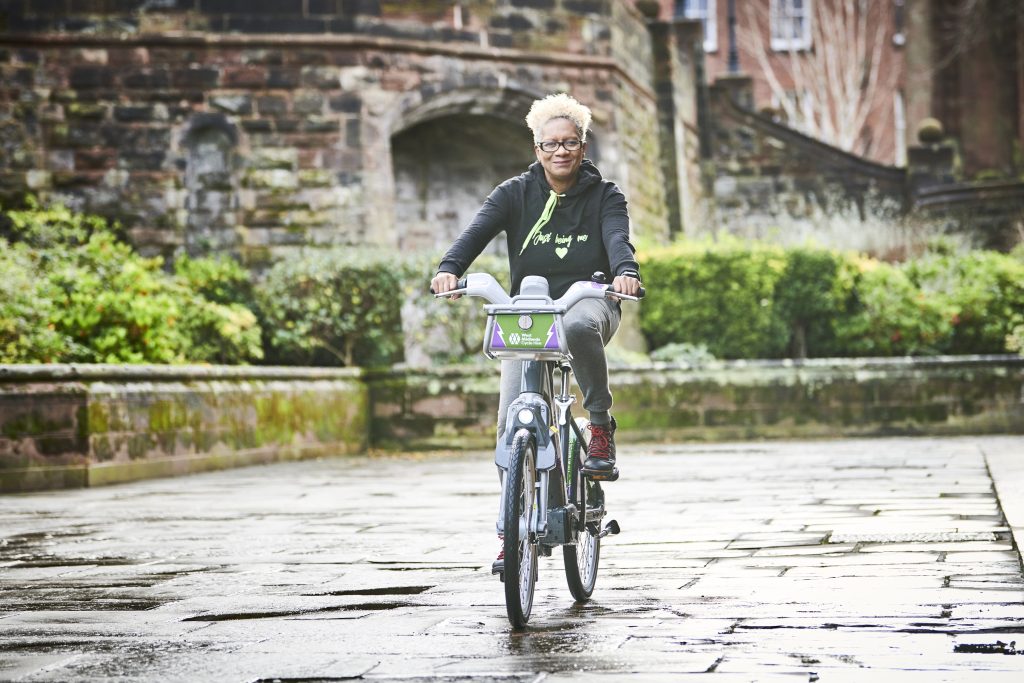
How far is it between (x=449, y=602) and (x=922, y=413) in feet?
35.6

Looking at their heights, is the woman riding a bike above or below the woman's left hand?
above

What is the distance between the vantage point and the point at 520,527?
4812mm

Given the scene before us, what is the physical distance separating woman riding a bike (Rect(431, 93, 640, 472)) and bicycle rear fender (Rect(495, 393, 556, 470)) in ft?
0.68

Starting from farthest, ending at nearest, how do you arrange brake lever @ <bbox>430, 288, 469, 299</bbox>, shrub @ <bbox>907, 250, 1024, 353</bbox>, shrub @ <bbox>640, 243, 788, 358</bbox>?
shrub @ <bbox>640, 243, 788, 358</bbox> < shrub @ <bbox>907, 250, 1024, 353</bbox> < brake lever @ <bbox>430, 288, 469, 299</bbox>

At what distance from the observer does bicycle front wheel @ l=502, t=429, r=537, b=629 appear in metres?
4.64

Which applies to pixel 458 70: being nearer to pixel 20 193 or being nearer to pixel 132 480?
pixel 20 193

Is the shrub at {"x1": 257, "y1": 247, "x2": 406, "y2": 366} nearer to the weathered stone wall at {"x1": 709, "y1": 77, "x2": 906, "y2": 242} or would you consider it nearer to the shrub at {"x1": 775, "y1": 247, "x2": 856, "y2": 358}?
the shrub at {"x1": 775, "y1": 247, "x2": 856, "y2": 358}

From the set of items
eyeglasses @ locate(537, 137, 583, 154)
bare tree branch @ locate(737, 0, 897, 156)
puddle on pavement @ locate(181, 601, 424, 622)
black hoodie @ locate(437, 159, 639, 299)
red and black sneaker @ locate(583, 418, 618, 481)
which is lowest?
puddle on pavement @ locate(181, 601, 424, 622)

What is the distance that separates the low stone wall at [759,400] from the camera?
15203 millimetres

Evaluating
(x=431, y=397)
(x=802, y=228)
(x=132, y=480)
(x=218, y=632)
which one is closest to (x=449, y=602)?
(x=218, y=632)

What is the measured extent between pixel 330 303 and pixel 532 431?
10.4 metres

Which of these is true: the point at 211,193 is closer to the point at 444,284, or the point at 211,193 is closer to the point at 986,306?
the point at 986,306

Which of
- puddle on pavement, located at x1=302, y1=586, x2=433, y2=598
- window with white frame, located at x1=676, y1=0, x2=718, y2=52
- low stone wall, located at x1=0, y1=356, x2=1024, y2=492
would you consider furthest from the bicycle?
window with white frame, located at x1=676, y1=0, x2=718, y2=52

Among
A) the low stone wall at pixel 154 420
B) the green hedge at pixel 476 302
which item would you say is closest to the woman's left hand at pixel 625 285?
the low stone wall at pixel 154 420
